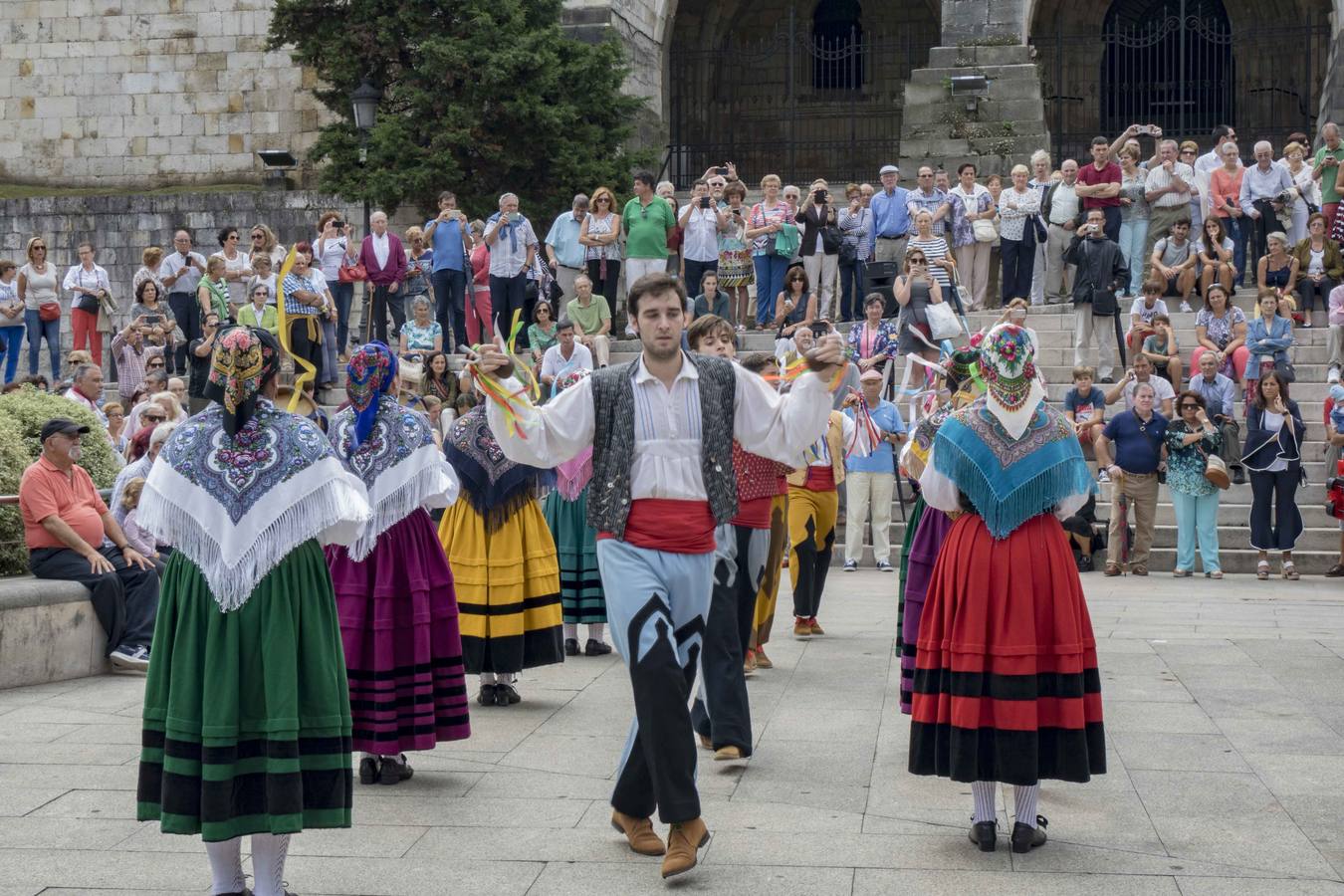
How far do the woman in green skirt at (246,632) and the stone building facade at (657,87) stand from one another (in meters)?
21.2

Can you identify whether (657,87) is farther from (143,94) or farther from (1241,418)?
(1241,418)

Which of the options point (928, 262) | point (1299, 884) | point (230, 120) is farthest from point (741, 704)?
point (230, 120)

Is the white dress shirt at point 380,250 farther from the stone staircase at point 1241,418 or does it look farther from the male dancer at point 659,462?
the male dancer at point 659,462

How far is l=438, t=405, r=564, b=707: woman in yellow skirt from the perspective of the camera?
8438 mm

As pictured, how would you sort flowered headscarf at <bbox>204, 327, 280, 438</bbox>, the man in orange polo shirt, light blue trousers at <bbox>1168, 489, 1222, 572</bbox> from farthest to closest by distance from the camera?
light blue trousers at <bbox>1168, 489, 1222, 572</bbox> < the man in orange polo shirt < flowered headscarf at <bbox>204, 327, 280, 438</bbox>

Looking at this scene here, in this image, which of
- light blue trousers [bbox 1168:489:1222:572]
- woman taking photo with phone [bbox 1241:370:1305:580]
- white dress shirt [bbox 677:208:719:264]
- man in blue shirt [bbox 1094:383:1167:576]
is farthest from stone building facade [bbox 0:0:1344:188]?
light blue trousers [bbox 1168:489:1222:572]

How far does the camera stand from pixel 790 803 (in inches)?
256

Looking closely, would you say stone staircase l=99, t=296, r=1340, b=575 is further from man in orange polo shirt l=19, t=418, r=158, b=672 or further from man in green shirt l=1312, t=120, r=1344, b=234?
man in orange polo shirt l=19, t=418, r=158, b=672

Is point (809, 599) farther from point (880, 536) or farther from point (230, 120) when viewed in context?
point (230, 120)

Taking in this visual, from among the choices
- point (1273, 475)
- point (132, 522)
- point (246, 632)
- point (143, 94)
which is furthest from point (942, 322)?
point (143, 94)

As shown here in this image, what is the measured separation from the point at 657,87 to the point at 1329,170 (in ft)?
39.9

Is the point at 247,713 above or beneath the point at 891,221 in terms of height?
beneath

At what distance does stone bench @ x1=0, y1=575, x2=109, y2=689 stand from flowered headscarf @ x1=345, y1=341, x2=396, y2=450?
3029 millimetres

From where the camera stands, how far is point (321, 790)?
5254 mm
